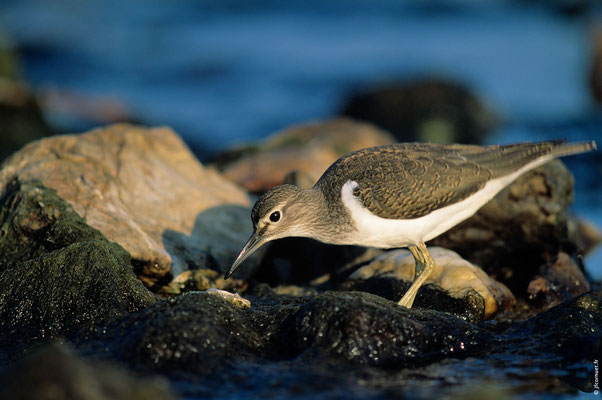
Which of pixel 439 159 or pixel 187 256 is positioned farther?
pixel 187 256

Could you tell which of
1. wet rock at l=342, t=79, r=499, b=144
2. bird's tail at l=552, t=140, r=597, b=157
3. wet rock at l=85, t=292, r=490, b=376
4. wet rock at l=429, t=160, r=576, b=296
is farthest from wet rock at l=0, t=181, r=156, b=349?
wet rock at l=342, t=79, r=499, b=144

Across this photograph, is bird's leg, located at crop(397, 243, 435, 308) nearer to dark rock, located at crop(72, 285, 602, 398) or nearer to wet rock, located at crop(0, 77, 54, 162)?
dark rock, located at crop(72, 285, 602, 398)

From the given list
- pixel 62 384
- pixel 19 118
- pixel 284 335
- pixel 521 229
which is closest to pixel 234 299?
pixel 284 335

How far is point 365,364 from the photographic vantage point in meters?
6.04

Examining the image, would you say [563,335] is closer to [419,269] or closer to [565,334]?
[565,334]

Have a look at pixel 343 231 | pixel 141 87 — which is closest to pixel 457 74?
pixel 141 87

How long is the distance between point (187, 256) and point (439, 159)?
11.2 ft

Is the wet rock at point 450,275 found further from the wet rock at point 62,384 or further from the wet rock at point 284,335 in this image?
the wet rock at point 62,384

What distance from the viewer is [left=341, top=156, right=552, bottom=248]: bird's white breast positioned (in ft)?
25.3

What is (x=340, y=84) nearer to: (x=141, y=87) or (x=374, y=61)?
(x=374, y=61)

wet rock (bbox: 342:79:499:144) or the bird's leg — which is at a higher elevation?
wet rock (bbox: 342:79:499:144)

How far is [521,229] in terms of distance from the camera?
30.5ft

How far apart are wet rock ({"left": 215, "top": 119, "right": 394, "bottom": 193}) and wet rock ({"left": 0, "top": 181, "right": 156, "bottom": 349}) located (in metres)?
3.62

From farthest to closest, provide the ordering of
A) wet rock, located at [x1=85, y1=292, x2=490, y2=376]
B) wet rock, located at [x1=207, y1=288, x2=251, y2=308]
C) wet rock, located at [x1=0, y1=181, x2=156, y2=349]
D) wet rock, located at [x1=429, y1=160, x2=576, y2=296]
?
1. wet rock, located at [x1=429, y1=160, x2=576, y2=296]
2. wet rock, located at [x1=207, y1=288, x2=251, y2=308]
3. wet rock, located at [x1=0, y1=181, x2=156, y2=349]
4. wet rock, located at [x1=85, y1=292, x2=490, y2=376]
